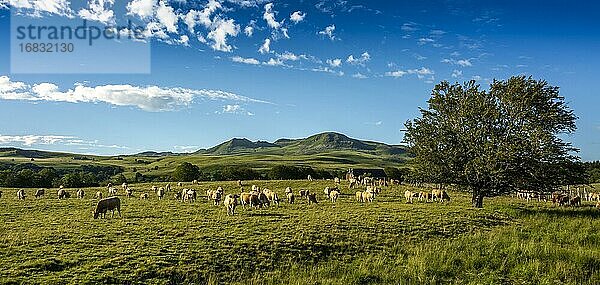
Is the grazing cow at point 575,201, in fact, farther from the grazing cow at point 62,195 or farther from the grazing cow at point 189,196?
the grazing cow at point 62,195

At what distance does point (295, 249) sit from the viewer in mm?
20578

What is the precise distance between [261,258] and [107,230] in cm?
990

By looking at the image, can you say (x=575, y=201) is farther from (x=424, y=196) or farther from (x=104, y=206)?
(x=104, y=206)

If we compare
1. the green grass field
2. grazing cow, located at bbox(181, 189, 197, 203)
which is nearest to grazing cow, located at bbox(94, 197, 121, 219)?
the green grass field

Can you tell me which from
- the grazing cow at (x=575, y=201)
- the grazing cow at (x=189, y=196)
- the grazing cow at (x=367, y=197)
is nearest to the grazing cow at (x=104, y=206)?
the grazing cow at (x=189, y=196)

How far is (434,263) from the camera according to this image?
19.9 metres

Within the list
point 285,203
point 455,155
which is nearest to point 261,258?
point 285,203

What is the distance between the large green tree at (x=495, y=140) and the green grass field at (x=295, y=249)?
5541mm

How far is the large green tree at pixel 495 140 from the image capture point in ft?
113

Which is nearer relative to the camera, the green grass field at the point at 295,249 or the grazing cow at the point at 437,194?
the green grass field at the point at 295,249

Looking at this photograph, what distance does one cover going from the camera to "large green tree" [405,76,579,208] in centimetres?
3447

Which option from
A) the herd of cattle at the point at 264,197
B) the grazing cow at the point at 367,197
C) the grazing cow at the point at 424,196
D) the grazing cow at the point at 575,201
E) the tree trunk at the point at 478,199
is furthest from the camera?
the grazing cow at the point at 575,201

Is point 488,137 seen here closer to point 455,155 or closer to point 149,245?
point 455,155

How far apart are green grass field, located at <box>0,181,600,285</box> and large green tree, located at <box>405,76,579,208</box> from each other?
5.54 m
